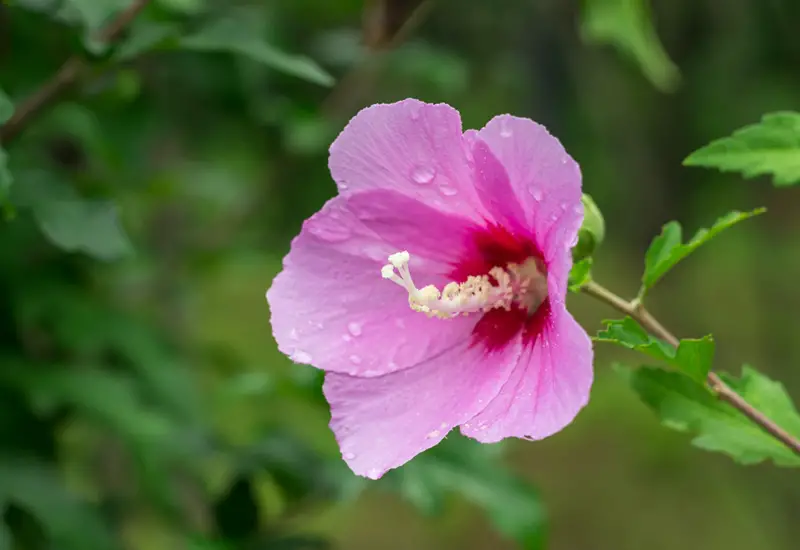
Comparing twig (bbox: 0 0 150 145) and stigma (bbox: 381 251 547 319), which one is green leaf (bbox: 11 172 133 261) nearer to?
twig (bbox: 0 0 150 145)

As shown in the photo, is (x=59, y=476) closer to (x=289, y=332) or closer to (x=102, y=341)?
(x=102, y=341)

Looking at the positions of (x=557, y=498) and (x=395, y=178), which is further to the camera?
(x=557, y=498)

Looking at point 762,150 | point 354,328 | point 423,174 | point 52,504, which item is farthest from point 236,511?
point 762,150

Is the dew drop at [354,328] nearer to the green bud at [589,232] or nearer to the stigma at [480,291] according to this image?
the stigma at [480,291]

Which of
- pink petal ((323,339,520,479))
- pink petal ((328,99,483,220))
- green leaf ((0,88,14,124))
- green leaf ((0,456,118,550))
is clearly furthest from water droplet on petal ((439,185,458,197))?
green leaf ((0,456,118,550))

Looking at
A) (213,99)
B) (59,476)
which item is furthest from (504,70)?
(59,476)

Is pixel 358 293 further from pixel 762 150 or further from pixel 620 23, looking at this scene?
pixel 620 23

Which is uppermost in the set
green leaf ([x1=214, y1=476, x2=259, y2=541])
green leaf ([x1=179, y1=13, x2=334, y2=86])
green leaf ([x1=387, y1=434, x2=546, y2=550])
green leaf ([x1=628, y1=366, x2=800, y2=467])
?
green leaf ([x1=179, y1=13, x2=334, y2=86])

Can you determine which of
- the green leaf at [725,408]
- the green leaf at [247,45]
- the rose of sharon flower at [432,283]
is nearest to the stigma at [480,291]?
the rose of sharon flower at [432,283]
